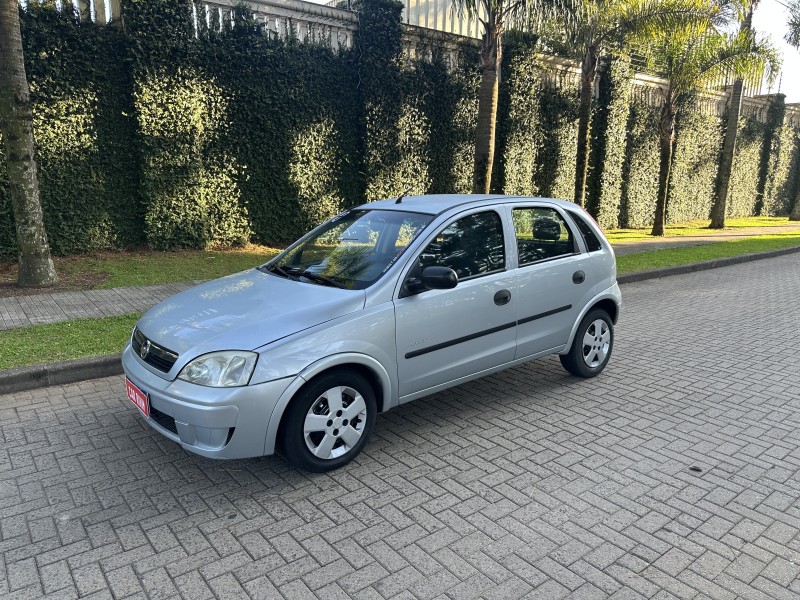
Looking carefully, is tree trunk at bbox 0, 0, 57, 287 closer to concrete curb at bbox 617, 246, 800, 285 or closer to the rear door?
the rear door

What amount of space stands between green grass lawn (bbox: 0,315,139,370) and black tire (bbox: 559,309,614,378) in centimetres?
433

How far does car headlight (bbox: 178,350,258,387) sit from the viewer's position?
3223mm

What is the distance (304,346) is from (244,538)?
3.56 ft

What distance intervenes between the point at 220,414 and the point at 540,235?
3025mm

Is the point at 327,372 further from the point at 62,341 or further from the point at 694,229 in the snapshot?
the point at 694,229

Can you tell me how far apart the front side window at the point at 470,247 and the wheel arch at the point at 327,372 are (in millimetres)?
825

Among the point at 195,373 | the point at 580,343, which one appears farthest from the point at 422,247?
the point at 580,343

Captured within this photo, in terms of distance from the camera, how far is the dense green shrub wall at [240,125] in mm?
9430

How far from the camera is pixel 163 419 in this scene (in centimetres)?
345

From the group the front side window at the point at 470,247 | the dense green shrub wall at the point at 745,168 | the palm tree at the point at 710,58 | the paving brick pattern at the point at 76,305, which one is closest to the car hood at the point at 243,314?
the front side window at the point at 470,247

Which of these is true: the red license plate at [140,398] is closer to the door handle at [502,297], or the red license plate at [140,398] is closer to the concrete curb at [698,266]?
the door handle at [502,297]

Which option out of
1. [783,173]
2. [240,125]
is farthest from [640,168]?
[240,125]

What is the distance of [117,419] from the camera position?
4.33 m

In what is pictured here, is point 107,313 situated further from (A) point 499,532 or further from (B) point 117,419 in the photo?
(A) point 499,532
